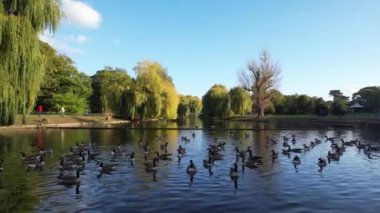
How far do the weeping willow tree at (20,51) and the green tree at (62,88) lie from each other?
200 feet

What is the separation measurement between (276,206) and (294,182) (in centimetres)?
503

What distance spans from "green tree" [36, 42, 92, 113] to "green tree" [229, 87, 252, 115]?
34.1 m

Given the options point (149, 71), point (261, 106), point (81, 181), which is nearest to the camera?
point (81, 181)

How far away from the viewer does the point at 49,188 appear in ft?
57.9

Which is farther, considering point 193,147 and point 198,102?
point 198,102

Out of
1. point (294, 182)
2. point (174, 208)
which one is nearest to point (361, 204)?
point (294, 182)

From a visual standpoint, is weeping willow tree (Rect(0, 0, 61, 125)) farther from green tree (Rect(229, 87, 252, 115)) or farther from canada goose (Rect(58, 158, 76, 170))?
green tree (Rect(229, 87, 252, 115))

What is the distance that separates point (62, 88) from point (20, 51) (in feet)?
229

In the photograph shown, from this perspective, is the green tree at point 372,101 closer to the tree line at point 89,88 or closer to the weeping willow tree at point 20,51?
the tree line at point 89,88

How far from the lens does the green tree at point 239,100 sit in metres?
102

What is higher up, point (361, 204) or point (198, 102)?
point (198, 102)

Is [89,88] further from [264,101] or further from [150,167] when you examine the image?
[150,167]

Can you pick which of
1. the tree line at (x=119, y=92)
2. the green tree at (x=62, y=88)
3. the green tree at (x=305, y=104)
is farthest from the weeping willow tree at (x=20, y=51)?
the green tree at (x=305, y=104)

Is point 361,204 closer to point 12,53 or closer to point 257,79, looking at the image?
point 12,53
